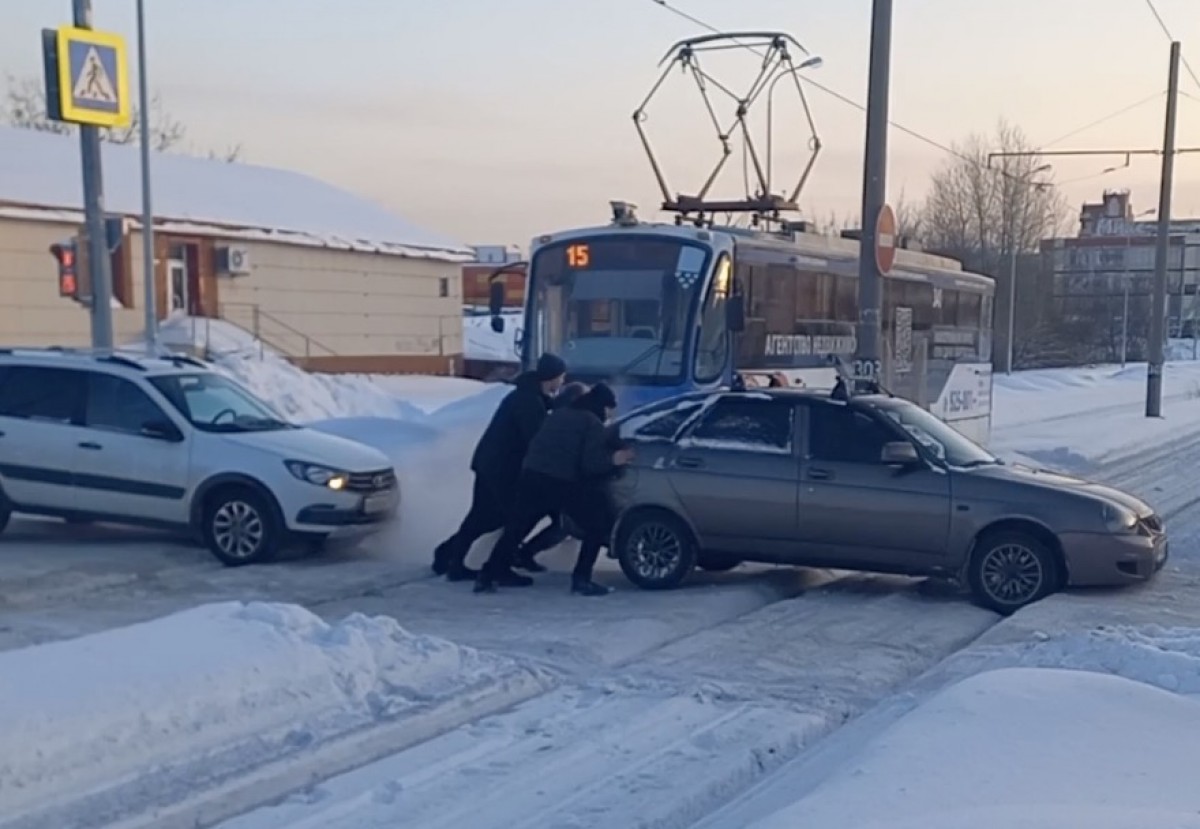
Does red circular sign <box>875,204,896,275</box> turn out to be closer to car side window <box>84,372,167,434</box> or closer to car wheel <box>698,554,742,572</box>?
car wheel <box>698,554,742,572</box>

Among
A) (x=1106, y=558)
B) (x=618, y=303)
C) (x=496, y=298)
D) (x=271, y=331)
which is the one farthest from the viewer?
(x=271, y=331)

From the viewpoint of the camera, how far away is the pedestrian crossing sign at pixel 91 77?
1580 cm

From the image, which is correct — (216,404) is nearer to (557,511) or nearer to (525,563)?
(525,563)

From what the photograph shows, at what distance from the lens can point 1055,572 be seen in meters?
10.9

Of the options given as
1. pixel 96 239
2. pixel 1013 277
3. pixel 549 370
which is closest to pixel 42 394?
pixel 96 239

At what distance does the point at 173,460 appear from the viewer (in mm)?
12898

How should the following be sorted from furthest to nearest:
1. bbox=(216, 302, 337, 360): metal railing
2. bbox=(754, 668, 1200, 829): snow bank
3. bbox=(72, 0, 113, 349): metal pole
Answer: bbox=(216, 302, 337, 360): metal railing → bbox=(72, 0, 113, 349): metal pole → bbox=(754, 668, 1200, 829): snow bank

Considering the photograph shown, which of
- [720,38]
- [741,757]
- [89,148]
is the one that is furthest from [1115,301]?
[741,757]

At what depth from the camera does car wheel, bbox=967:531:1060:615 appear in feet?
35.7

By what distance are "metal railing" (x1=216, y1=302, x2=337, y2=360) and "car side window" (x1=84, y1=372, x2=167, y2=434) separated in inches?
930

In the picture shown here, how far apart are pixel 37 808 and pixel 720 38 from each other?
15.4 meters

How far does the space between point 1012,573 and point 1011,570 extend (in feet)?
0.08

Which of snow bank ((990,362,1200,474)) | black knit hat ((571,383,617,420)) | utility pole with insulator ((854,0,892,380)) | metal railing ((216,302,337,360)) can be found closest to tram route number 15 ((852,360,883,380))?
utility pole with insulator ((854,0,892,380))

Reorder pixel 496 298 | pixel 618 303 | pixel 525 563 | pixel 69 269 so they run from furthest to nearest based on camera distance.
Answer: pixel 69 269 → pixel 496 298 → pixel 618 303 → pixel 525 563
